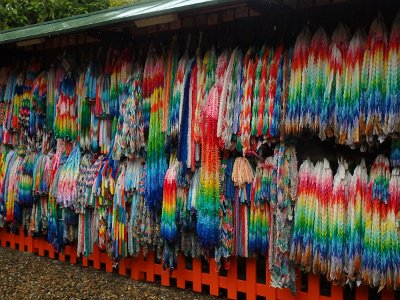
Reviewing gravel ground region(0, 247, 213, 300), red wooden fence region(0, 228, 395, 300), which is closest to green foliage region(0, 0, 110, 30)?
gravel ground region(0, 247, 213, 300)

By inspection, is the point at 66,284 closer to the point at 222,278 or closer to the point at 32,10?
the point at 222,278

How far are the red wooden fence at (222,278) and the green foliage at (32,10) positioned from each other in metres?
6.71

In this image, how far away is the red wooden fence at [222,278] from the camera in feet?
12.9

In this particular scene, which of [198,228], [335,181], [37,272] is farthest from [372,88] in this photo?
[37,272]

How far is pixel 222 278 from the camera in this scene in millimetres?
4484

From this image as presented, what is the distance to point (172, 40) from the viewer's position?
457 centimetres

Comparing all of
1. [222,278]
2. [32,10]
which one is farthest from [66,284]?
[32,10]

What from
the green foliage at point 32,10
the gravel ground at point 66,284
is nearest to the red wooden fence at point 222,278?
the gravel ground at point 66,284

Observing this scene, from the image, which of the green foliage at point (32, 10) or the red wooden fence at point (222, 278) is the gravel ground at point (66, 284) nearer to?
the red wooden fence at point (222, 278)

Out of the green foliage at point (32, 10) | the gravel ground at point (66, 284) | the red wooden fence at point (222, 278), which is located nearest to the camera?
the red wooden fence at point (222, 278)

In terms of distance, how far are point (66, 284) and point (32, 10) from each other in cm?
778

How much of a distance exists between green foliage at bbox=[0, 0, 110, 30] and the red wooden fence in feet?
22.0

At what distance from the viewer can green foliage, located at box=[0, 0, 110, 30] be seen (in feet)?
32.6

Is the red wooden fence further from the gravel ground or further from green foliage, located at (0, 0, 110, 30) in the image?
green foliage, located at (0, 0, 110, 30)
